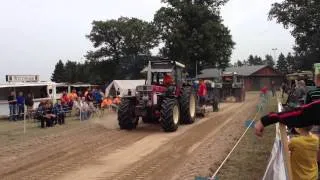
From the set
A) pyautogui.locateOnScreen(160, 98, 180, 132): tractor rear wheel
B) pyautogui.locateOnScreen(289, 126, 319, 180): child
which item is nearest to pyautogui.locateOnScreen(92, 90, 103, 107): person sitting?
pyautogui.locateOnScreen(160, 98, 180, 132): tractor rear wheel

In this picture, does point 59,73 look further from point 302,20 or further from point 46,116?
point 46,116

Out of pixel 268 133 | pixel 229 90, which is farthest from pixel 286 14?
pixel 268 133

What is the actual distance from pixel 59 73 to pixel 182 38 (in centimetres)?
5507

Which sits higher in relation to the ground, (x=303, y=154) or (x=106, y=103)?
(x=106, y=103)

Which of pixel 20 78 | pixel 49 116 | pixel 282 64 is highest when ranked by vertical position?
pixel 282 64

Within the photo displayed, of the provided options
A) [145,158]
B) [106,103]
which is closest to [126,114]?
[145,158]

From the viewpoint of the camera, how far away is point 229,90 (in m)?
39.1

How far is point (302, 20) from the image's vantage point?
4222 cm

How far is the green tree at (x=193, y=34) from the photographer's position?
5800 centimetres

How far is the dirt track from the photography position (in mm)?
10188

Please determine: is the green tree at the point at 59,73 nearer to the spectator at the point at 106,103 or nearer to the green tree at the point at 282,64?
the green tree at the point at 282,64

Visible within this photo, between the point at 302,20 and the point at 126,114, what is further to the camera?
the point at 302,20

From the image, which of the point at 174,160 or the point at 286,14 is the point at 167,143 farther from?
the point at 286,14

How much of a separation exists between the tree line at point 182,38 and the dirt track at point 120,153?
27.8 m
